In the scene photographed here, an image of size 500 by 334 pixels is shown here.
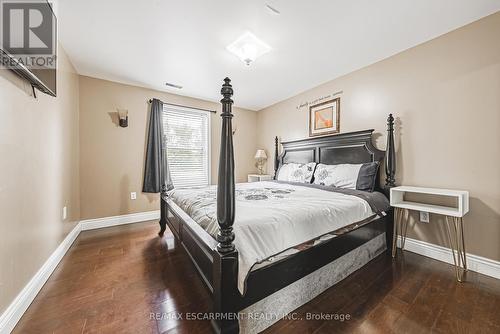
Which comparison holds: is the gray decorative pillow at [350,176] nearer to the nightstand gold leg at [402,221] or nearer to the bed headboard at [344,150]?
the bed headboard at [344,150]

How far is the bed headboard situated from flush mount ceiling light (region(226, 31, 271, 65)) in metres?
1.69

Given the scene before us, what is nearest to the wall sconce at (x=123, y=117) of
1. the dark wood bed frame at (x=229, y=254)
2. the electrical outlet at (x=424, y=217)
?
the dark wood bed frame at (x=229, y=254)

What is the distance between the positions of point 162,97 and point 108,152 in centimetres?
138

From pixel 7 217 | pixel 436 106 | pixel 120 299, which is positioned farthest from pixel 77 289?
pixel 436 106

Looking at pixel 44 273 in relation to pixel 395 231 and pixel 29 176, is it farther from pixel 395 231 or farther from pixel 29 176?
pixel 395 231

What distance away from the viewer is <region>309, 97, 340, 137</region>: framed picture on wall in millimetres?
3172

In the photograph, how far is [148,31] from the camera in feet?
6.79

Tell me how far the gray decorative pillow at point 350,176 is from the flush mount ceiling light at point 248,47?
182cm

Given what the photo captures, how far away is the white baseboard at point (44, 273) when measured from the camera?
123cm

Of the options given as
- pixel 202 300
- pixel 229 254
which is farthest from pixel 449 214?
pixel 202 300

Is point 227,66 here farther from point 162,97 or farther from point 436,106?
point 436,106

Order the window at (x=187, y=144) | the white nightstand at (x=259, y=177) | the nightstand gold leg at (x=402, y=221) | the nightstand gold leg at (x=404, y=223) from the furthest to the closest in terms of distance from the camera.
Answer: the white nightstand at (x=259, y=177) → the window at (x=187, y=144) → the nightstand gold leg at (x=404, y=223) → the nightstand gold leg at (x=402, y=221)

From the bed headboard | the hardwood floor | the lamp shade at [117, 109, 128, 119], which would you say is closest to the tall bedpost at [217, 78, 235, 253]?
the hardwood floor

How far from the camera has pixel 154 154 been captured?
3.56m
